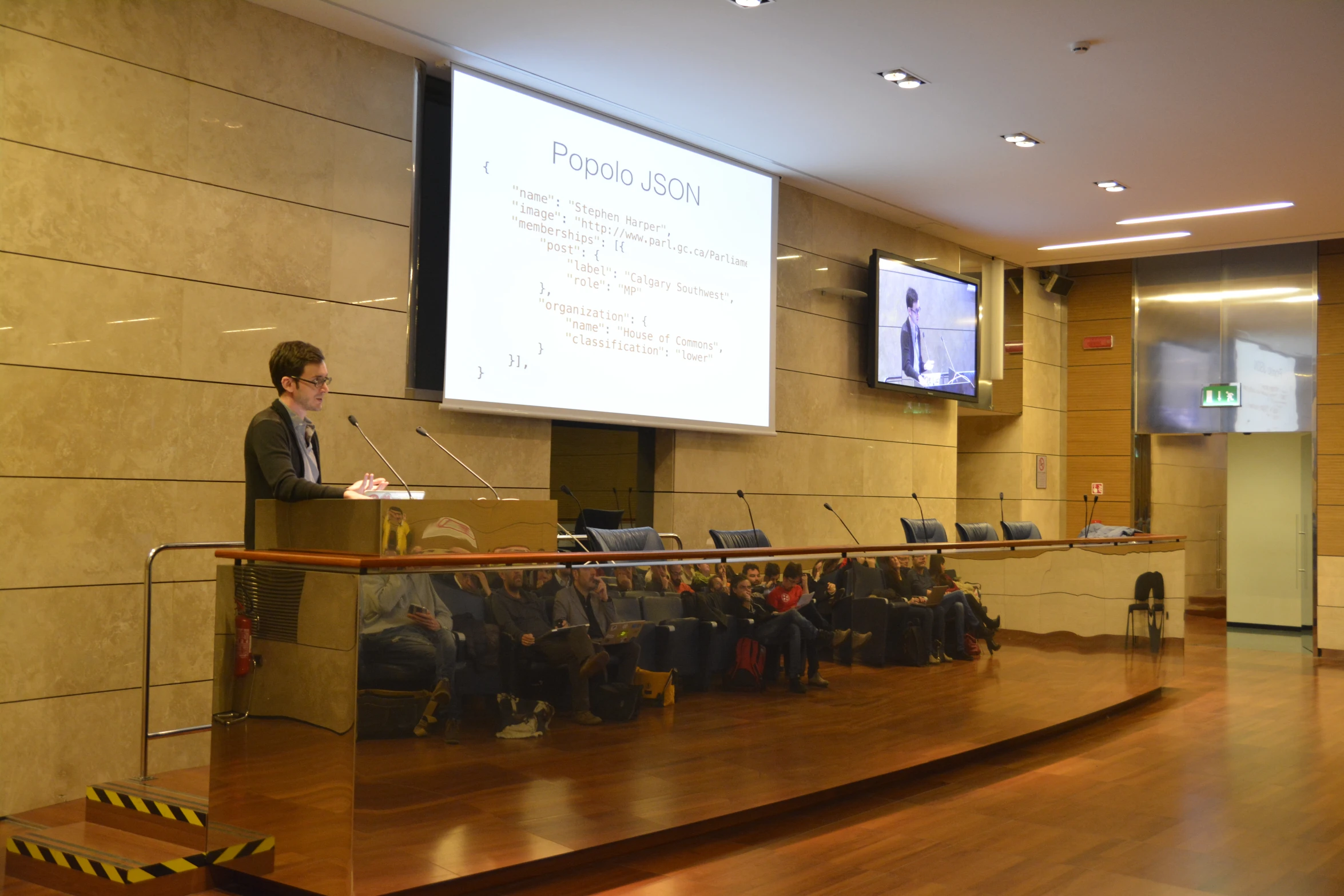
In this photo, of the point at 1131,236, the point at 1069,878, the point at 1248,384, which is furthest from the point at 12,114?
the point at 1248,384

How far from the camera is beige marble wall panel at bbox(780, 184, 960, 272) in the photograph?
793cm

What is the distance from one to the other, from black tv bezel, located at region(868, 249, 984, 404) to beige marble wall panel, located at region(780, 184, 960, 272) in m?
0.13

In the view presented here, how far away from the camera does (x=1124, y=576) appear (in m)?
6.53

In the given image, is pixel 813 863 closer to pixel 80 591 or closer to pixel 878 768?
pixel 878 768

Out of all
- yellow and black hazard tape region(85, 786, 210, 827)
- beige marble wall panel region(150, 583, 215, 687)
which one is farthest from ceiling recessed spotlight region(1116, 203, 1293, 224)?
yellow and black hazard tape region(85, 786, 210, 827)

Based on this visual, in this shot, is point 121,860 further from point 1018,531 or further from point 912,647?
point 1018,531

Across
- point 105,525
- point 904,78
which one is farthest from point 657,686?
point 904,78

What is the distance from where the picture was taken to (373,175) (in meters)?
5.37

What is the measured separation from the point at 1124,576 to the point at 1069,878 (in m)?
3.54

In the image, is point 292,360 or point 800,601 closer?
point 292,360

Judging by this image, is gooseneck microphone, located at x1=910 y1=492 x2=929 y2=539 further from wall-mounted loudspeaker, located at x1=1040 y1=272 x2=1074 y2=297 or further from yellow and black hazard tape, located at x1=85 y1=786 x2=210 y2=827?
yellow and black hazard tape, located at x1=85 y1=786 x2=210 y2=827

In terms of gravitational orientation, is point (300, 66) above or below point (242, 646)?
above

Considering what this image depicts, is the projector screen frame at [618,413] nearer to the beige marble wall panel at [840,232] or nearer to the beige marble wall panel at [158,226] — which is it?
the beige marble wall panel at [840,232]

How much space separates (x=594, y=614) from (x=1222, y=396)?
8.79 m
